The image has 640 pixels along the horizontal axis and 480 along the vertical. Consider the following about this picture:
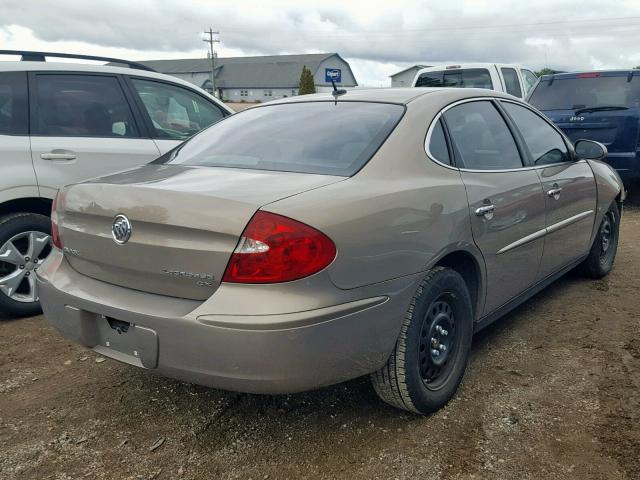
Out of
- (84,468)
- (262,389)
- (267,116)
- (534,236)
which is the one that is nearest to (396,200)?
(262,389)

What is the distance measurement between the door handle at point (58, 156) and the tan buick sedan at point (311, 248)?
125 centimetres

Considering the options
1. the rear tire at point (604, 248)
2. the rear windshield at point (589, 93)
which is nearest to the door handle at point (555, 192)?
the rear tire at point (604, 248)

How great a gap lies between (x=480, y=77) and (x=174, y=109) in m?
6.73

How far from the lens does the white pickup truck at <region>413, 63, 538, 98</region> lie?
33.4 ft

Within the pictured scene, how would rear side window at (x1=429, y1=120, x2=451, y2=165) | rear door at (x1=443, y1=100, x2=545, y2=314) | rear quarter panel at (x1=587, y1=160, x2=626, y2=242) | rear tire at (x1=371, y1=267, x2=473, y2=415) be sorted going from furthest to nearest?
rear quarter panel at (x1=587, y1=160, x2=626, y2=242) → rear door at (x1=443, y1=100, x2=545, y2=314) → rear side window at (x1=429, y1=120, x2=451, y2=165) → rear tire at (x1=371, y1=267, x2=473, y2=415)

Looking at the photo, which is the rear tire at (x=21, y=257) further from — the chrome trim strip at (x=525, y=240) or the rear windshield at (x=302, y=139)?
the chrome trim strip at (x=525, y=240)

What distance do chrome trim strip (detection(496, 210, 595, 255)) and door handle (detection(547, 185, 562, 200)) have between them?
7.0 inches

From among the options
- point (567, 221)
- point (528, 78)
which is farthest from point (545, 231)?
point (528, 78)

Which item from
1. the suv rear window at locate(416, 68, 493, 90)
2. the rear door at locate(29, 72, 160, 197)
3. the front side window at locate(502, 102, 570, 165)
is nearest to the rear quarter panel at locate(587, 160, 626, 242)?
the front side window at locate(502, 102, 570, 165)

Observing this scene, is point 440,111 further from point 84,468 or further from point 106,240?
point 84,468

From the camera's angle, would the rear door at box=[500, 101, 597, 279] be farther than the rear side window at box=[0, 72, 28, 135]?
No

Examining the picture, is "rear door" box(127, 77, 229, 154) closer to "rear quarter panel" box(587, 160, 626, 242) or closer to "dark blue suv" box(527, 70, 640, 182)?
"rear quarter panel" box(587, 160, 626, 242)

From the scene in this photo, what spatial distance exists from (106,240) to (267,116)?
128cm

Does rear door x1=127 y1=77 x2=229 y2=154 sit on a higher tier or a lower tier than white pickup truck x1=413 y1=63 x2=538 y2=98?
lower
